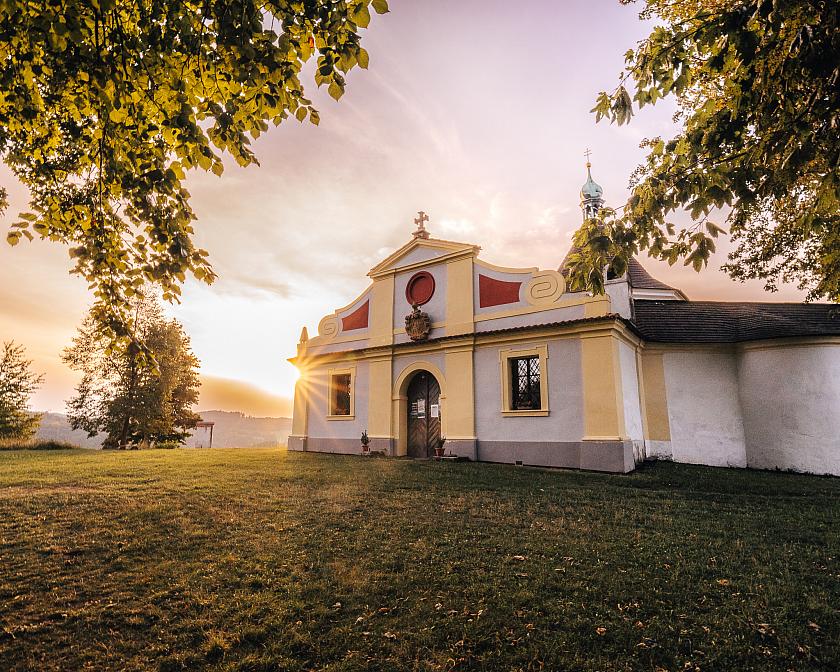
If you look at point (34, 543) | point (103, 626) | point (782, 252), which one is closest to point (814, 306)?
point (782, 252)

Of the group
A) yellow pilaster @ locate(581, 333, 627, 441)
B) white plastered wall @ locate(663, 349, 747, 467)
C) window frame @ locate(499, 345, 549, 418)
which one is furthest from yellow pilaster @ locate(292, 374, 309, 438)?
white plastered wall @ locate(663, 349, 747, 467)

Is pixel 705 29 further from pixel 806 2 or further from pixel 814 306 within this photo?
pixel 814 306

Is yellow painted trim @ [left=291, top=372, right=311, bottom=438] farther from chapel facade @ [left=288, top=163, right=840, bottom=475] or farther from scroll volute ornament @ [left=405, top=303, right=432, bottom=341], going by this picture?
scroll volute ornament @ [left=405, top=303, right=432, bottom=341]

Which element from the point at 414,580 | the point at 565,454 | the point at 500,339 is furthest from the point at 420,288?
the point at 414,580

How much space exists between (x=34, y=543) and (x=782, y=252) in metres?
18.6

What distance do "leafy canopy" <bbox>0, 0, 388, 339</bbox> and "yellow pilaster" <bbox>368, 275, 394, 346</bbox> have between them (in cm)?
1195

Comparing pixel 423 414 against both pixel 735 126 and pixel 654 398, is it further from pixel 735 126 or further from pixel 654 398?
pixel 735 126

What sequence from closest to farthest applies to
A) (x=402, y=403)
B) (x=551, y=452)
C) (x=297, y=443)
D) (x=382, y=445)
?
(x=551, y=452) < (x=382, y=445) < (x=402, y=403) < (x=297, y=443)

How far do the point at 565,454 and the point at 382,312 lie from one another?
347 inches

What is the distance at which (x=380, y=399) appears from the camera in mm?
17203

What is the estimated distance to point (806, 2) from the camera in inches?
120

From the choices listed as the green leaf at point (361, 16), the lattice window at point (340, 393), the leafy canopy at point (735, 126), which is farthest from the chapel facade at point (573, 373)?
the green leaf at point (361, 16)

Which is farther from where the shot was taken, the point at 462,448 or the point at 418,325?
the point at 418,325

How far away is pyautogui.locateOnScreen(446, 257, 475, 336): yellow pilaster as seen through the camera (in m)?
15.7
